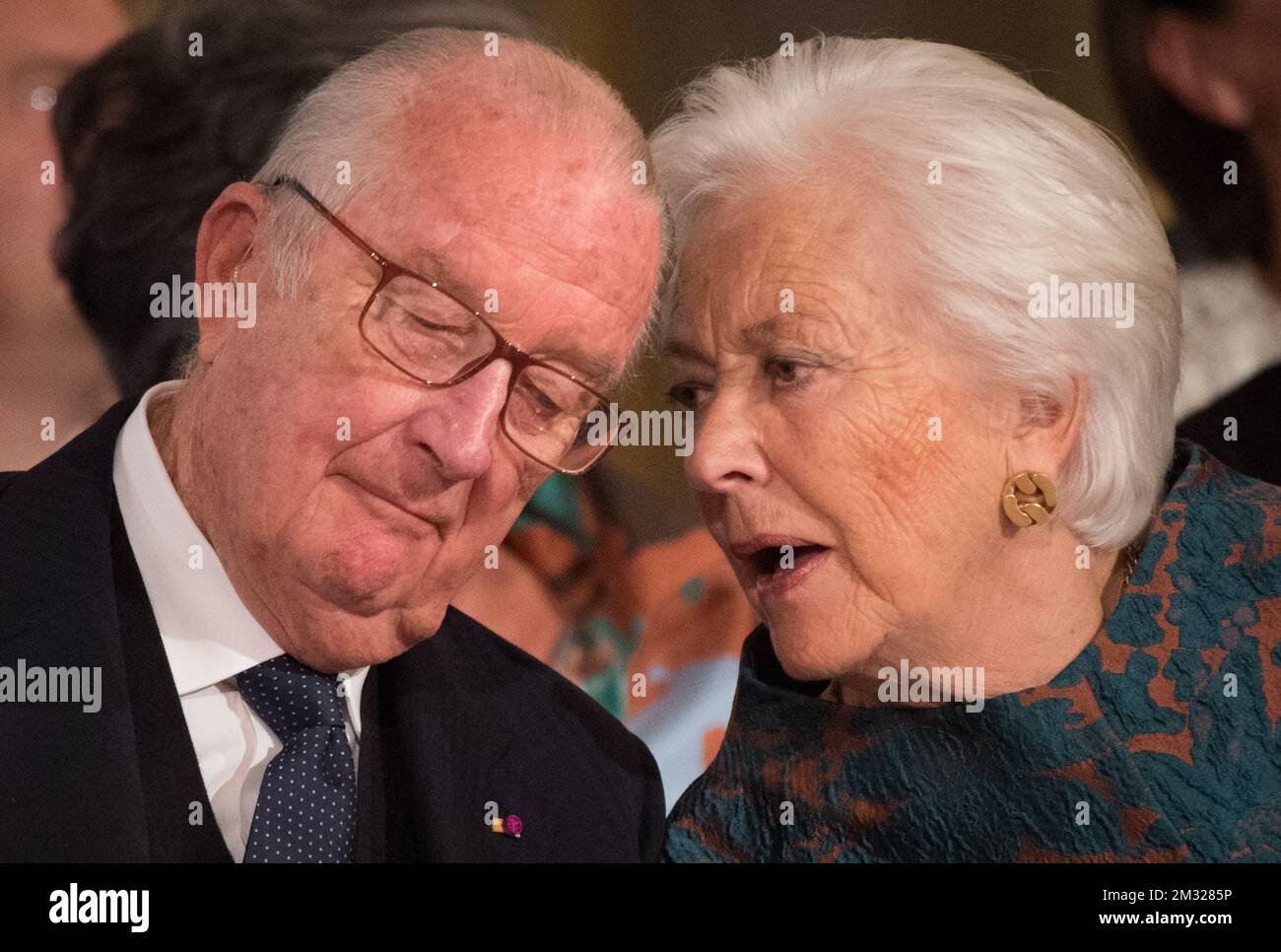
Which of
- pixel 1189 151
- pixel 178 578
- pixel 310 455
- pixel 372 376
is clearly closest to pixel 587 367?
pixel 372 376

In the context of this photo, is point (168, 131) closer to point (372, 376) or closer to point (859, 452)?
point (372, 376)

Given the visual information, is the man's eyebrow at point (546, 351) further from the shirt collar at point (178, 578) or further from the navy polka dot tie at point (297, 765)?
the navy polka dot tie at point (297, 765)

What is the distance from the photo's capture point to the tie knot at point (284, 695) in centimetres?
212

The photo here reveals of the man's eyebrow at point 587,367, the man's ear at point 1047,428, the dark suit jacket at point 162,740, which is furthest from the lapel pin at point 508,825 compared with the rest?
the man's ear at point 1047,428

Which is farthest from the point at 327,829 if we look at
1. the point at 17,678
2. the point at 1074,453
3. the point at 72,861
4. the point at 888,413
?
the point at 1074,453

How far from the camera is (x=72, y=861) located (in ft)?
6.53

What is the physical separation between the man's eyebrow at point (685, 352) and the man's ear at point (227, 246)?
637 millimetres

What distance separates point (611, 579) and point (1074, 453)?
814 millimetres

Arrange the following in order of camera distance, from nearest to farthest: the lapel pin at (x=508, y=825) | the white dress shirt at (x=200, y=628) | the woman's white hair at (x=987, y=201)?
the white dress shirt at (x=200, y=628) → the woman's white hair at (x=987, y=201) → the lapel pin at (x=508, y=825)

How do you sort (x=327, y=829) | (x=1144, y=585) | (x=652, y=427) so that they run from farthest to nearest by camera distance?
1. (x=652, y=427)
2. (x=1144, y=585)
3. (x=327, y=829)

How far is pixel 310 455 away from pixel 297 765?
44 centimetres

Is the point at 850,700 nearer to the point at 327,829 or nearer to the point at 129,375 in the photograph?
the point at 327,829

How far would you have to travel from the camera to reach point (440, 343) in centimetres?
207

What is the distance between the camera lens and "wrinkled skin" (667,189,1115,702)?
223cm
